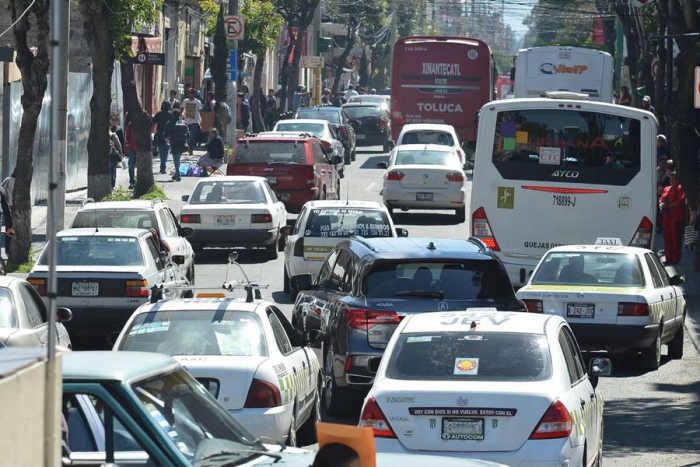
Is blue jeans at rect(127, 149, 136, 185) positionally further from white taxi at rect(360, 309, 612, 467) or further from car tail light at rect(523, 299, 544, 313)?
white taxi at rect(360, 309, 612, 467)

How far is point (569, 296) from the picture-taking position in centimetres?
1548

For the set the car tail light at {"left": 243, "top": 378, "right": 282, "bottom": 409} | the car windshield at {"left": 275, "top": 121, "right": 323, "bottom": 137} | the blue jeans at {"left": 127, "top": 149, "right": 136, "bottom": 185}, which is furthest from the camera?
the car windshield at {"left": 275, "top": 121, "right": 323, "bottom": 137}

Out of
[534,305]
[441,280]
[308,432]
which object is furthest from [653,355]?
[308,432]

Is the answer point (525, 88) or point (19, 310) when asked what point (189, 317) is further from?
point (525, 88)

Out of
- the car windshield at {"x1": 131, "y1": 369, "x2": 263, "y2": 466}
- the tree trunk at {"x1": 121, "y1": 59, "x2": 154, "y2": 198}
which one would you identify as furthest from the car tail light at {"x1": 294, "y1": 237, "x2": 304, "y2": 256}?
the car windshield at {"x1": 131, "y1": 369, "x2": 263, "y2": 466}

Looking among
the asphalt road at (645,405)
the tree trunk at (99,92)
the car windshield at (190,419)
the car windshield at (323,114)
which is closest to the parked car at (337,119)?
the car windshield at (323,114)

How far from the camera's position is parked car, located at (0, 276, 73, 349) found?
1198cm

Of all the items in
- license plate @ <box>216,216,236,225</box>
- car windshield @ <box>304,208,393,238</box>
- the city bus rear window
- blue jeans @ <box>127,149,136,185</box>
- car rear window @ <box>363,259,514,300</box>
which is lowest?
blue jeans @ <box>127,149,136,185</box>

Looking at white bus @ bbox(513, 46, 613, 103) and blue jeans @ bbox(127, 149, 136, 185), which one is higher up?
white bus @ bbox(513, 46, 613, 103)

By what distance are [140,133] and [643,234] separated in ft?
53.7

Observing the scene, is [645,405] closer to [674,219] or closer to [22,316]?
[22,316]

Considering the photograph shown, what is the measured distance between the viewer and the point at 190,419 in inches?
234

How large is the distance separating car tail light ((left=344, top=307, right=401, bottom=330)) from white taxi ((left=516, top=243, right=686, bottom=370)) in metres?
3.90

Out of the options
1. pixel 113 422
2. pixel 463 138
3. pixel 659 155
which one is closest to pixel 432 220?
pixel 659 155
